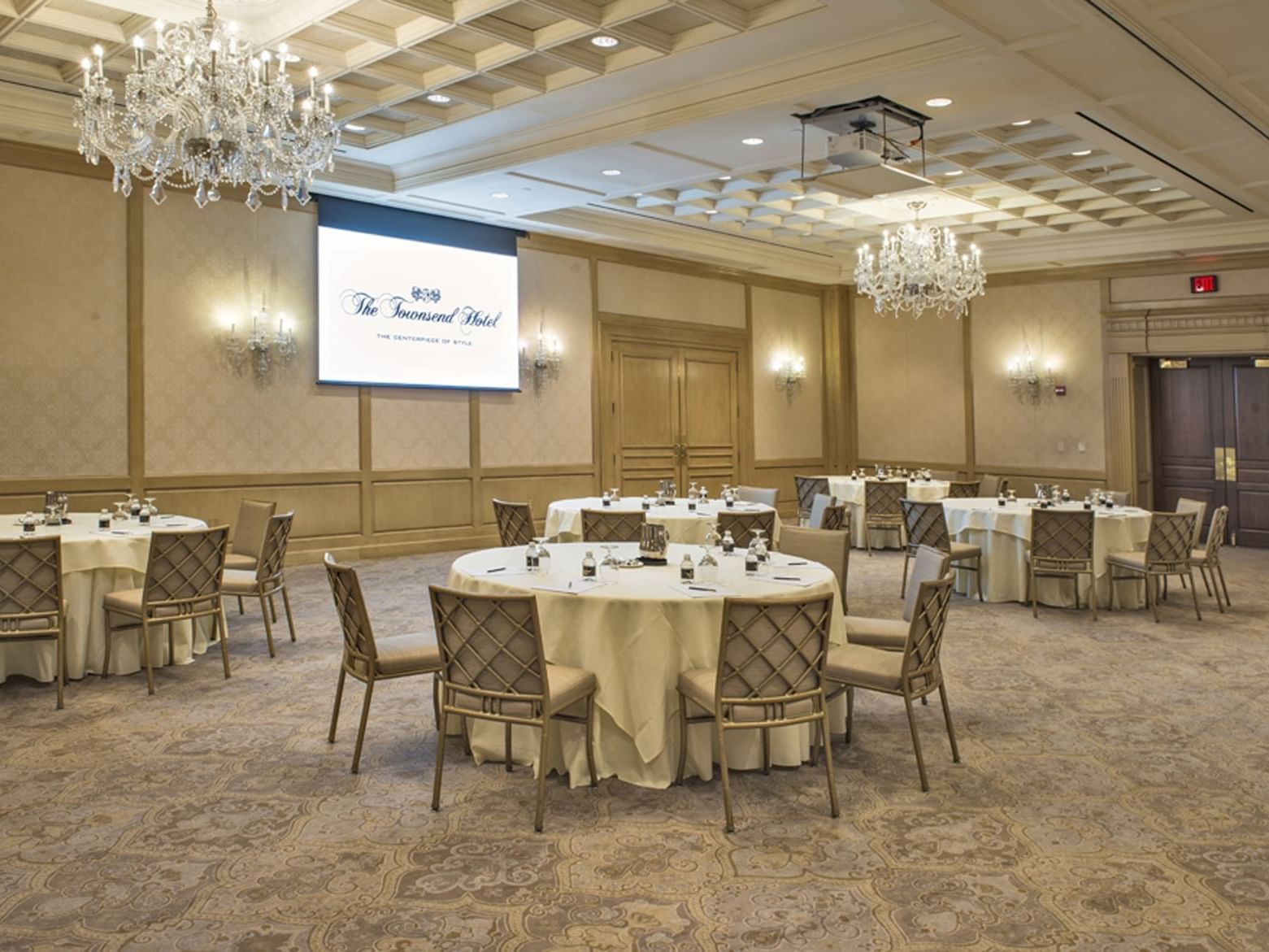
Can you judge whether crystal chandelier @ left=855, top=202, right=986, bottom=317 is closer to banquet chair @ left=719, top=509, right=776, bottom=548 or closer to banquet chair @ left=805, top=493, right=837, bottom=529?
banquet chair @ left=805, top=493, right=837, bottom=529

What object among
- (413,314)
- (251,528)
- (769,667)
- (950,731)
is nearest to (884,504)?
(413,314)

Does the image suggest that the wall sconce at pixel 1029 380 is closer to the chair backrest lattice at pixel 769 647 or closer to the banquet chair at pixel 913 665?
the banquet chair at pixel 913 665

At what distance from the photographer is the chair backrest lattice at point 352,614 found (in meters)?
3.94

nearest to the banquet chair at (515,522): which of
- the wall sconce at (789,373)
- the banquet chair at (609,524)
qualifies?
the banquet chair at (609,524)

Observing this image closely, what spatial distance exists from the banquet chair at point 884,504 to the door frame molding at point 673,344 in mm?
3374

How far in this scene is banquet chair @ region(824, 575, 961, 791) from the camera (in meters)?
3.82

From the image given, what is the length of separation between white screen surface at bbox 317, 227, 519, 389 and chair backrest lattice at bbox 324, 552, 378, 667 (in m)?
6.17

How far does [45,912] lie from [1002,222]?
1167cm

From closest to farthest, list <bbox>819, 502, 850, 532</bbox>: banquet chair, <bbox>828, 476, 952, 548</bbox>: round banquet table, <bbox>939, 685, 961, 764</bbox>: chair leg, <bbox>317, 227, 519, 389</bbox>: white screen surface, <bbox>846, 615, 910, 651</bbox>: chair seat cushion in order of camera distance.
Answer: <bbox>939, 685, 961, 764</bbox>: chair leg, <bbox>846, 615, 910, 651</bbox>: chair seat cushion, <bbox>819, 502, 850, 532</bbox>: banquet chair, <bbox>317, 227, 519, 389</bbox>: white screen surface, <bbox>828, 476, 952, 548</bbox>: round banquet table

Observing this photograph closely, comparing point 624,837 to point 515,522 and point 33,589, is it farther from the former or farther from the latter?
point 515,522

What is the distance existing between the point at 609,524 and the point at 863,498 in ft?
16.1

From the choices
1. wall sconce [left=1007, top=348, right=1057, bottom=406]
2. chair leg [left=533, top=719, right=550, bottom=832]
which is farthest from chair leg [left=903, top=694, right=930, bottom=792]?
wall sconce [left=1007, top=348, right=1057, bottom=406]

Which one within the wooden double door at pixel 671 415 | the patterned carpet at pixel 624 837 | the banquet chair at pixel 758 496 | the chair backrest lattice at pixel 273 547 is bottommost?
the patterned carpet at pixel 624 837

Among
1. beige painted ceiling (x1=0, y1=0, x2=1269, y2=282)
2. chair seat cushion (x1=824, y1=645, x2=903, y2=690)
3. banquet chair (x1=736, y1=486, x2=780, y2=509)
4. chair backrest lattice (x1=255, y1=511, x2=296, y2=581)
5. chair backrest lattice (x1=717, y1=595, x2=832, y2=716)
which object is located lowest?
chair seat cushion (x1=824, y1=645, x2=903, y2=690)
